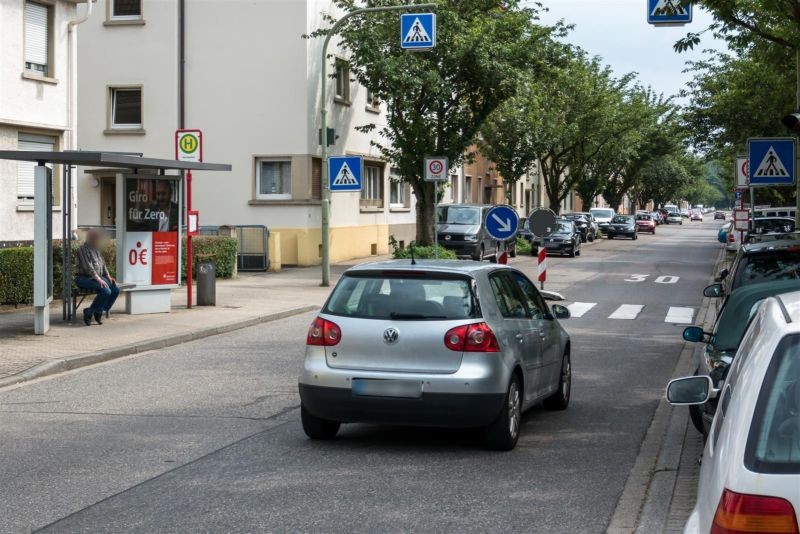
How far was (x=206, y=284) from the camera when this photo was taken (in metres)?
19.9

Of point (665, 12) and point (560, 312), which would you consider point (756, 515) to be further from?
point (665, 12)

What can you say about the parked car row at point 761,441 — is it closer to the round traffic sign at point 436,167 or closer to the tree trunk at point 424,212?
the round traffic sign at point 436,167

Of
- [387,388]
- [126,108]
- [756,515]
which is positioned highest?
[126,108]

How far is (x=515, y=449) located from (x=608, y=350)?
6.91m

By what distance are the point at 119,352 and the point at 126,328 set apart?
2.40m

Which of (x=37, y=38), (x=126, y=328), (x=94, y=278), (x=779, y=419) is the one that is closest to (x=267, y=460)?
(x=779, y=419)

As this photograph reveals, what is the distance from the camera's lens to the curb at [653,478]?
6.22 metres

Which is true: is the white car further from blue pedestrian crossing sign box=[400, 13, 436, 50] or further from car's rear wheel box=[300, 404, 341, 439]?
blue pedestrian crossing sign box=[400, 13, 436, 50]

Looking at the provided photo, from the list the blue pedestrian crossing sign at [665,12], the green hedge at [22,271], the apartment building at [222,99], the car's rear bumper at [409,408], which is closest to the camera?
the car's rear bumper at [409,408]

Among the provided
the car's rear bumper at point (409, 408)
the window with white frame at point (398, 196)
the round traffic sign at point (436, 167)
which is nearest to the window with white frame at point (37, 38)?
the round traffic sign at point (436, 167)

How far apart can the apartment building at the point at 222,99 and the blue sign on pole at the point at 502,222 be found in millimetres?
13841

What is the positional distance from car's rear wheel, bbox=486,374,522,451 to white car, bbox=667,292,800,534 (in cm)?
463

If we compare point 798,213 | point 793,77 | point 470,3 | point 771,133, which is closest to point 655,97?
point 771,133

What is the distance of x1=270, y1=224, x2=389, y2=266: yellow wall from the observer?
31.8 meters
